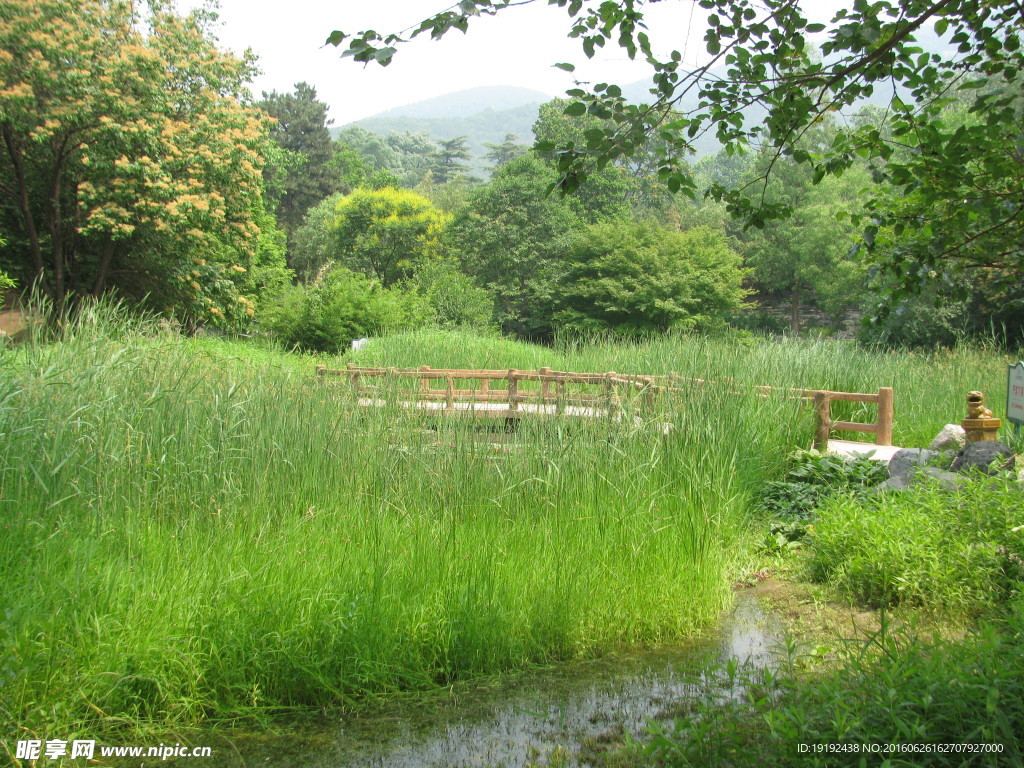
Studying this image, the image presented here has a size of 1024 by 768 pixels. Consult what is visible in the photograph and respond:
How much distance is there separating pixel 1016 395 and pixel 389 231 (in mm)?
23954

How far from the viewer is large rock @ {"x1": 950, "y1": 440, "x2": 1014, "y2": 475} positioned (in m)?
5.37

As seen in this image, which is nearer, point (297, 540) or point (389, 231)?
point (297, 540)

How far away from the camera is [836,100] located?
2.91m

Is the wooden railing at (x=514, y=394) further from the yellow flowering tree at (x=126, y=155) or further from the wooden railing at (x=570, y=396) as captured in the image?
the yellow flowering tree at (x=126, y=155)

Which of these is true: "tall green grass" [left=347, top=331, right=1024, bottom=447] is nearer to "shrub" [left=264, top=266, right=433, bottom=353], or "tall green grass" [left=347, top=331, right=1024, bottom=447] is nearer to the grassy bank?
the grassy bank

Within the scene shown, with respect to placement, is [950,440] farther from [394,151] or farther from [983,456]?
[394,151]

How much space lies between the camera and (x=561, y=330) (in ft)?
73.9

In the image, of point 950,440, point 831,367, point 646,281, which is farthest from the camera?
point 646,281

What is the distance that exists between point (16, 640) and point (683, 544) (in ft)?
10.6

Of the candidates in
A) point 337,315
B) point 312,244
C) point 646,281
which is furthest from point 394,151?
point 337,315

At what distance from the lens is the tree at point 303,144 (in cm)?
4253

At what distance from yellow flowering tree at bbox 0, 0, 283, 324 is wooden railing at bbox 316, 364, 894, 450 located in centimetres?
645

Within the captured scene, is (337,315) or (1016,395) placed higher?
(337,315)

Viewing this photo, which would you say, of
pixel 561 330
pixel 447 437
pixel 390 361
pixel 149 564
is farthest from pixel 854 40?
pixel 561 330
